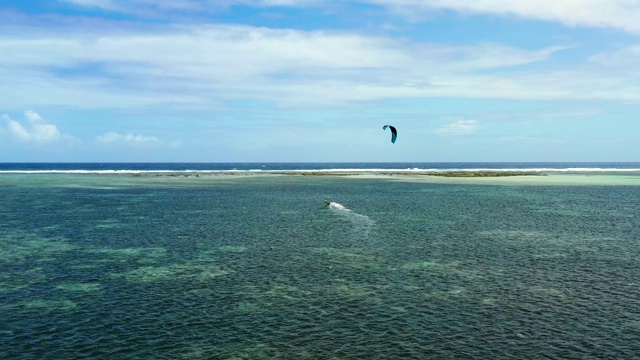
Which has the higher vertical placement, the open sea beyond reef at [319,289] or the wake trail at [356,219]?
the wake trail at [356,219]

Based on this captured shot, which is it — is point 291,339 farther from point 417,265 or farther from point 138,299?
point 417,265

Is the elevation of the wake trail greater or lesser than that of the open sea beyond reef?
greater

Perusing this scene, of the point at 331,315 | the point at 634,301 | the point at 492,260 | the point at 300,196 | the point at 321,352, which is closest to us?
the point at 321,352

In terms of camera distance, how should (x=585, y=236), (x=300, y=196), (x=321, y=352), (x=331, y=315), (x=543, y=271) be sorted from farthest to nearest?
(x=300, y=196), (x=585, y=236), (x=543, y=271), (x=331, y=315), (x=321, y=352)

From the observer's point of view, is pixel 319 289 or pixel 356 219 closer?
pixel 319 289

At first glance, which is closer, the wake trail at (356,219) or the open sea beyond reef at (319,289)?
the open sea beyond reef at (319,289)

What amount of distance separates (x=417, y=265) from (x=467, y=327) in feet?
43.8

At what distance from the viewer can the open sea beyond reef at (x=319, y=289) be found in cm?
2350

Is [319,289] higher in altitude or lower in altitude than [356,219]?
lower

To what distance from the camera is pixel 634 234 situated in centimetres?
5416

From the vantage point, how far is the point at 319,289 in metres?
32.4

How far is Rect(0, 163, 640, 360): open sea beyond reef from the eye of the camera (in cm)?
2350

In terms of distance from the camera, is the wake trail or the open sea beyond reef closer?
the open sea beyond reef

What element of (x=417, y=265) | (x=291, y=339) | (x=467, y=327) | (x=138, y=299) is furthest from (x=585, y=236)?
(x=138, y=299)
